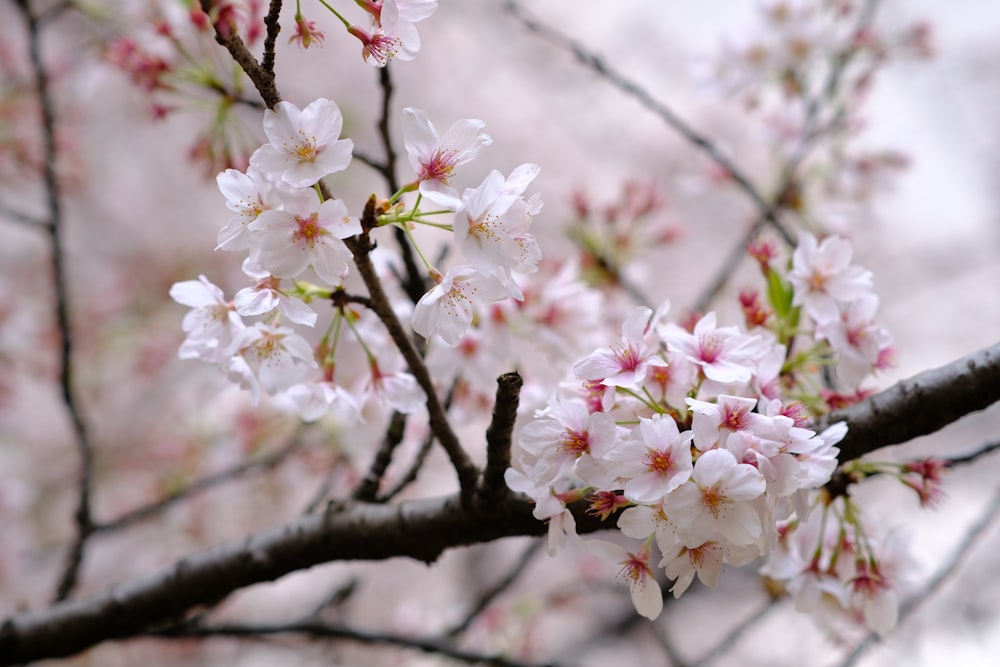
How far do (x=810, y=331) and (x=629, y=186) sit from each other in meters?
0.64

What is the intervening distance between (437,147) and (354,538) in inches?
13.6

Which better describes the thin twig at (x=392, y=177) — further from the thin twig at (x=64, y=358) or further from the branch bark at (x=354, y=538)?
the thin twig at (x=64, y=358)

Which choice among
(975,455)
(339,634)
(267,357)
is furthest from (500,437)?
(339,634)

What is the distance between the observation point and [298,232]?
1.49 ft

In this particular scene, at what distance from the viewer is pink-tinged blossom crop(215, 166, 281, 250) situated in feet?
1.54

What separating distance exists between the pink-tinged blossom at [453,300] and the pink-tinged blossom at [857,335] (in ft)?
0.88

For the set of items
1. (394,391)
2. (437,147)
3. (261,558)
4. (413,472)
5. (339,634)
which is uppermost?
(437,147)

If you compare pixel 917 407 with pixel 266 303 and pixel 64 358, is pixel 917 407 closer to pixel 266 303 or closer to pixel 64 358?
pixel 266 303

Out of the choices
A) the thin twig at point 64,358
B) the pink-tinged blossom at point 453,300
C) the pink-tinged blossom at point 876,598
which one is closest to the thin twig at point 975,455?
the pink-tinged blossom at point 876,598

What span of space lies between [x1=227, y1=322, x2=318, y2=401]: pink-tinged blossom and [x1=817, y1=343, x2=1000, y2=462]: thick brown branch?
36 centimetres

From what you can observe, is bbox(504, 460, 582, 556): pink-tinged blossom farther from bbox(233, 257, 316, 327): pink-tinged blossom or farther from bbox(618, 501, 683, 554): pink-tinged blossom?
bbox(233, 257, 316, 327): pink-tinged blossom

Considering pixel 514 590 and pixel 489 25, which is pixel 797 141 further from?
pixel 489 25

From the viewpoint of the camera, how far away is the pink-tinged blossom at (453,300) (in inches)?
19.1

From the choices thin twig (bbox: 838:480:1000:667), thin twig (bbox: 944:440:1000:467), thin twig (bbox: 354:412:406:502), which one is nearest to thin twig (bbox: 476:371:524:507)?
thin twig (bbox: 354:412:406:502)
